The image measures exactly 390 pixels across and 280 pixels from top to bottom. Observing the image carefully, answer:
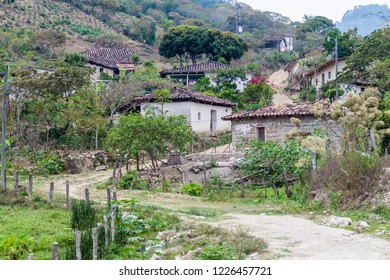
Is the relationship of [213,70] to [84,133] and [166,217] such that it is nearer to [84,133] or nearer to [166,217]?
[84,133]

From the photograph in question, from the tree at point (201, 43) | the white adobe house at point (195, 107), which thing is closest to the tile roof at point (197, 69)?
the tree at point (201, 43)

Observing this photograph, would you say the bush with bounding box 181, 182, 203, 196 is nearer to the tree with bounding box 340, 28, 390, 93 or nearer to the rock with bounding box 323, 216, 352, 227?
the rock with bounding box 323, 216, 352, 227

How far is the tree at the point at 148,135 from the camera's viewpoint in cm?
2381

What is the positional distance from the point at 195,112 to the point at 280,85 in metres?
20.7

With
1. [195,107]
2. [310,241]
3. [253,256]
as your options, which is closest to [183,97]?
[195,107]

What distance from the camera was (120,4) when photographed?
90750mm

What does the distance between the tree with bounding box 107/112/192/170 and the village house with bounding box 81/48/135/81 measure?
22471 millimetres

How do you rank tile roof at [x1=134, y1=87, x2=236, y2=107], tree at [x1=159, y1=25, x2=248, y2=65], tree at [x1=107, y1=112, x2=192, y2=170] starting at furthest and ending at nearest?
tree at [x1=159, y1=25, x2=248, y2=65] < tile roof at [x1=134, y1=87, x2=236, y2=107] < tree at [x1=107, y1=112, x2=192, y2=170]

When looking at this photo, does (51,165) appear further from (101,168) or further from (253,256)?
(253,256)

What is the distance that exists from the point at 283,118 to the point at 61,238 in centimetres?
1565

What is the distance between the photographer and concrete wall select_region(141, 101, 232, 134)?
108 ft

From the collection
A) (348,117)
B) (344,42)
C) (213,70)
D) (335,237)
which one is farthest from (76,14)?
(335,237)

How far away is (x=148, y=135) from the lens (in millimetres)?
23750

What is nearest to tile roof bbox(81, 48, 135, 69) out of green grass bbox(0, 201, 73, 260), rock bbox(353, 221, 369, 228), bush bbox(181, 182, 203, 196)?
bush bbox(181, 182, 203, 196)
